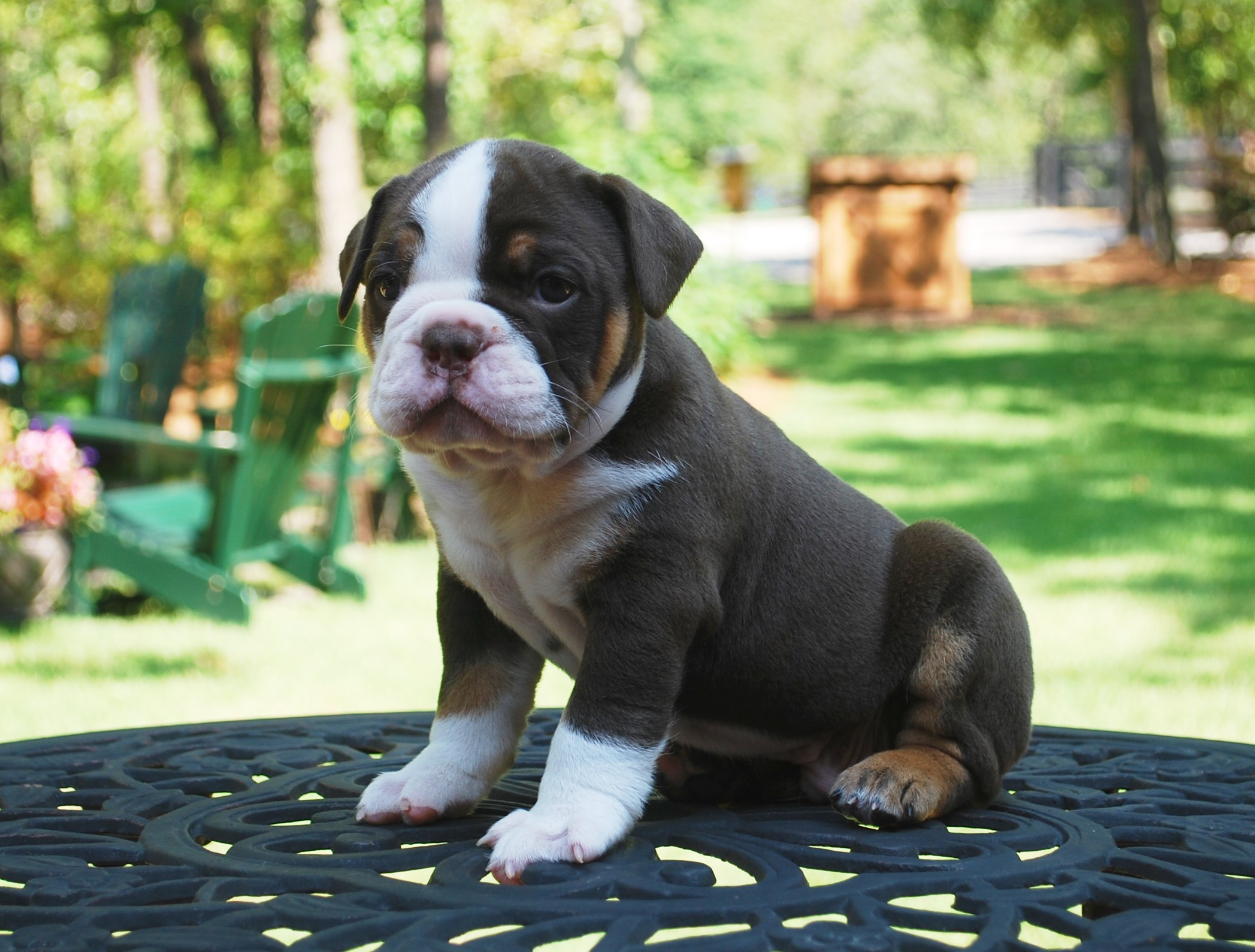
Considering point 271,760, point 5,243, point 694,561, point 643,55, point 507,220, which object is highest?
point 643,55

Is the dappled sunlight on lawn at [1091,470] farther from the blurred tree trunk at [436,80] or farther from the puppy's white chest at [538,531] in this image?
the blurred tree trunk at [436,80]

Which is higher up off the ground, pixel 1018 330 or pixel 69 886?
pixel 1018 330

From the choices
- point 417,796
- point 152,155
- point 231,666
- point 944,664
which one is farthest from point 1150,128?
point 417,796

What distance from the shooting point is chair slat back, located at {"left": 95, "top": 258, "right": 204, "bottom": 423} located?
1013cm

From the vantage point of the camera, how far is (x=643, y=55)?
38.1 metres

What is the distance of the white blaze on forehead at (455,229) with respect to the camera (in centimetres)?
256

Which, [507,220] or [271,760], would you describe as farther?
[271,760]

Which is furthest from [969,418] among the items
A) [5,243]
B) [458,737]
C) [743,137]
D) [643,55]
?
[743,137]

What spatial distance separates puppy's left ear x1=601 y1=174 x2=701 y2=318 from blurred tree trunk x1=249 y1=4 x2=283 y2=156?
14385 mm

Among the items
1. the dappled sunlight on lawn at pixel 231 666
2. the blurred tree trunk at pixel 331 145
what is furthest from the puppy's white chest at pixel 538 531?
the blurred tree trunk at pixel 331 145

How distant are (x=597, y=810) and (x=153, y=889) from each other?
753 mm

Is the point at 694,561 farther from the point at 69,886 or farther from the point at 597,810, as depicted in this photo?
the point at 69,886

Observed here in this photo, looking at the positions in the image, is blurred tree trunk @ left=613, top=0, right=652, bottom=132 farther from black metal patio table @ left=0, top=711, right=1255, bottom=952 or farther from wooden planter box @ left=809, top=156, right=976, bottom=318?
black metal patio table @ left=0, top=711, right=1255, bottom=952

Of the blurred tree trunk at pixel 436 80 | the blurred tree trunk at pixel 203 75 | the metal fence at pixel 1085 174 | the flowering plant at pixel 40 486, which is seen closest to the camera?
the flowering plant at pixel 40 486
